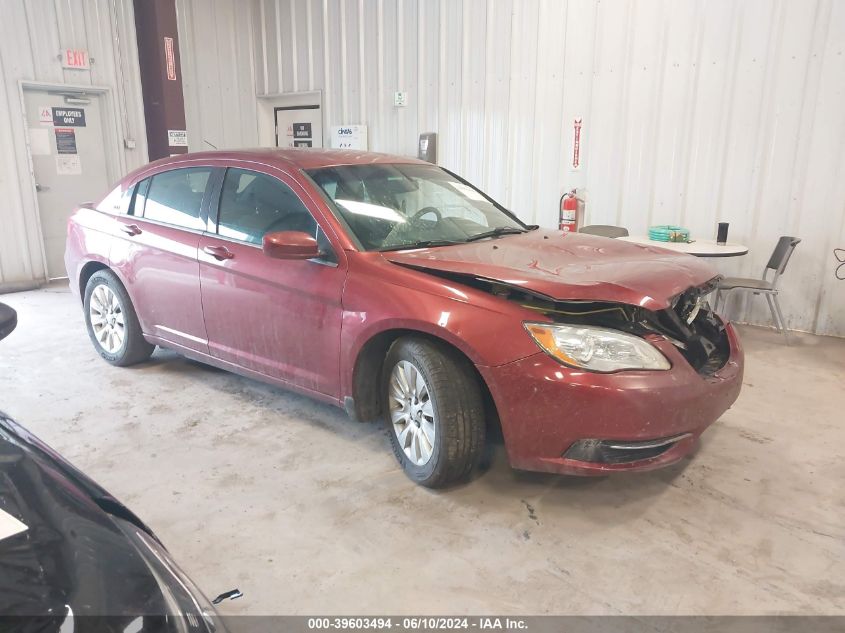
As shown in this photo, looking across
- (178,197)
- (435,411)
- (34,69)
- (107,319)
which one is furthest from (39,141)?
(435,411)

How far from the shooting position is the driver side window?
309cm

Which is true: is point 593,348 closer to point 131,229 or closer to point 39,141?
point 131,229

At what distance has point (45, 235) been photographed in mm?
7273

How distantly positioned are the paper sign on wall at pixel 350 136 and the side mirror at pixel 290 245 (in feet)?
17.0

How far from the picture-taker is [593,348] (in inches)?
92.6

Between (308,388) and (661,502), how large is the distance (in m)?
1.68

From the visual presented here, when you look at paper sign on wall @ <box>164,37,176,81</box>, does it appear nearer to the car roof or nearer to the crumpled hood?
the car roof

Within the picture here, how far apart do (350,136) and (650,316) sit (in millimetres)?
6033

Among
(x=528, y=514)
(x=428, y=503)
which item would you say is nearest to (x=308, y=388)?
(x=428, y=503)

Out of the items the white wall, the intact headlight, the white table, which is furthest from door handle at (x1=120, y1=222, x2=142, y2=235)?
the white wall

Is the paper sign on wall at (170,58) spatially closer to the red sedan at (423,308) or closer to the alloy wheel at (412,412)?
the red sedan at (423,308)

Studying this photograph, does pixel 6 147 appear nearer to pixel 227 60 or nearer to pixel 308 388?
pixel 227 60

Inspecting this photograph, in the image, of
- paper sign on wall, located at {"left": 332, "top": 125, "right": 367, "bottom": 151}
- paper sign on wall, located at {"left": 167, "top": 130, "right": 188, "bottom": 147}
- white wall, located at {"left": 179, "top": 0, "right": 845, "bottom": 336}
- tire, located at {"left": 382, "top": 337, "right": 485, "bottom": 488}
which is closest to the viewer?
tire, located at {"left": 382, "top": 337, "right": 485, "bottom": 488}

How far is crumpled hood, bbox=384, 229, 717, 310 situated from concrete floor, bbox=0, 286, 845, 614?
0.90 meters
